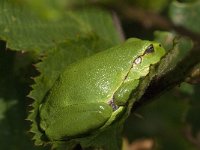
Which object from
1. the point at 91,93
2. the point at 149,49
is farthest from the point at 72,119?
the point at 149,49

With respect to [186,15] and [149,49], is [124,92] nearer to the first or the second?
[149,49]

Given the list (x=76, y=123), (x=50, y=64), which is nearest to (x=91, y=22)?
(x=50, y=64)

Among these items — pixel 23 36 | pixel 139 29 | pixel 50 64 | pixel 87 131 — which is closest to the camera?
pixel 87 131

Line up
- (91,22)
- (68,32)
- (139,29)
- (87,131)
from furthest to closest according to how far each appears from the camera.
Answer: (139,29), (91,22), (68,32), (87,131)

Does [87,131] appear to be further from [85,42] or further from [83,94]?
[85,42]

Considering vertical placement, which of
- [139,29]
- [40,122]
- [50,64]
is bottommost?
[139,29]

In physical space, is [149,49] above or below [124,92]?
above

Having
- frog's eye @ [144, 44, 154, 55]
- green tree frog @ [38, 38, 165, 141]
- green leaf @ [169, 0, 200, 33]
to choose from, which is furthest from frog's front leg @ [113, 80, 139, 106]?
green leaf @ [169, 0, 200, 33]
